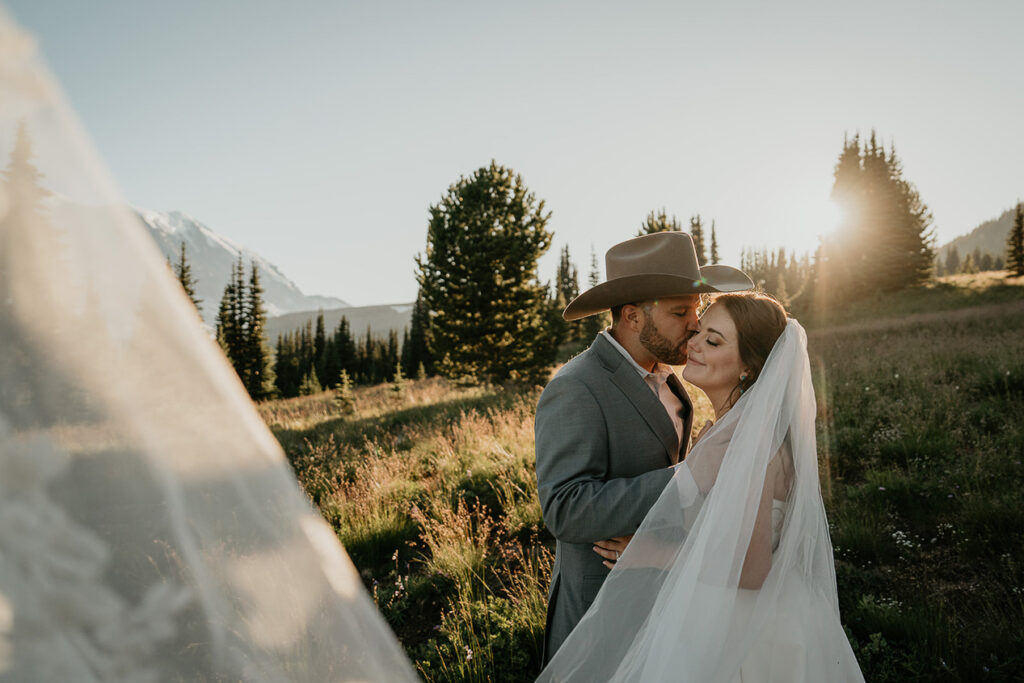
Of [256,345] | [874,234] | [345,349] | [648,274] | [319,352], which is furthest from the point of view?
[319,352]

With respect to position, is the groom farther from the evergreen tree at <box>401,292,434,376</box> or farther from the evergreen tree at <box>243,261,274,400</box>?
the evergreen tree at <box>401,292,434,376</box>

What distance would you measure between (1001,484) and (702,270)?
434 centimetres

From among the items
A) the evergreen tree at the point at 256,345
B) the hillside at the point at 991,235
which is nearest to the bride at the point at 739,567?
the evergreen tree at the point at 256,345

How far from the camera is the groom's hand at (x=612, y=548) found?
7.46 ft

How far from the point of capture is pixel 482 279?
17.6 meters

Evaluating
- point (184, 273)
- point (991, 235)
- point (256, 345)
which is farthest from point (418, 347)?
point (991, 235)

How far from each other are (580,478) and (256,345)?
4953 centimetres

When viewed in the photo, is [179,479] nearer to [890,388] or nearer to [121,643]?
[121,643]

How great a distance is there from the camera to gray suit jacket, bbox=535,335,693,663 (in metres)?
2.16

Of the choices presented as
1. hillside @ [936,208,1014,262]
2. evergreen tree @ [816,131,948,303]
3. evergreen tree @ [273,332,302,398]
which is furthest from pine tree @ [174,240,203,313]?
hillside @ [936,208,1014,262]

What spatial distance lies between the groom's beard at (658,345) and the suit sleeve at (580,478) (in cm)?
48

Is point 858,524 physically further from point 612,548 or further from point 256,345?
point 256,345

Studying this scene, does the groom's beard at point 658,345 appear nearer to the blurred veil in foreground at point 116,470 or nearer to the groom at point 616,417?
the groom at point 616,417

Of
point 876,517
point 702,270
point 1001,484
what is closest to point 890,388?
point 1001,484
